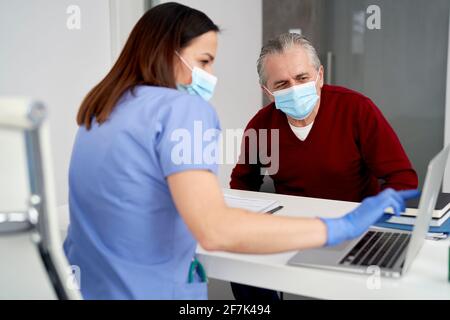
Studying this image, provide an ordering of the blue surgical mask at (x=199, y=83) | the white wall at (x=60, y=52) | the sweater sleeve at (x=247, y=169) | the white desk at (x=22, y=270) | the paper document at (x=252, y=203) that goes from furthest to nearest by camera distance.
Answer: the white wall at (x=60, y=52) → the sweater sleeve at (x=247, y=169) → the paper document at (x=252, y=203) → the blue surgical mask at (x=199, y=83) → the white desk at (x=22, y=270)

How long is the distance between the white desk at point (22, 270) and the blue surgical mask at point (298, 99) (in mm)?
1233

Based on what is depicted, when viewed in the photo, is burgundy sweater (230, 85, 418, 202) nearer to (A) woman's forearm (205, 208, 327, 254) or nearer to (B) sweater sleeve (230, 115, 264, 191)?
(B) sweater sleeve (230, 115, 264, 191)

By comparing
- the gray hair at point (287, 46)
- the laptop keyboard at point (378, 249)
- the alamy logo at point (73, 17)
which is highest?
the alamy logo at point (73, 17)

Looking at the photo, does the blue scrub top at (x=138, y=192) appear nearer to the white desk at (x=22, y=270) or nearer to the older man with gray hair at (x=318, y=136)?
the white desk at (x=22, y=270)

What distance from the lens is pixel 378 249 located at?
1.12m

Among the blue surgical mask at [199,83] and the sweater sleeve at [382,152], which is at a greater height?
the blue surgical mask at [199,83]

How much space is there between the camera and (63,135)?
96.0 inches

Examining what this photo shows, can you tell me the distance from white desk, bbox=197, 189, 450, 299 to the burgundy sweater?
68 cm

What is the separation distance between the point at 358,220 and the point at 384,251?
0.60 ft

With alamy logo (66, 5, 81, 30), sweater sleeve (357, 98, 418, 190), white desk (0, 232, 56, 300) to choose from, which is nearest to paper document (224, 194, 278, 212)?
sweater sleeve (357, 98, 418, 190)

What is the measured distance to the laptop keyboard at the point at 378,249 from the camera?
1050 mm

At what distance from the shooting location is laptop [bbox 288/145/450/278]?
980 mm

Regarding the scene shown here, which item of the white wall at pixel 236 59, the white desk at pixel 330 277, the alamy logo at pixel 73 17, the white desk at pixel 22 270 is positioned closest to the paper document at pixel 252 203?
the white desk at pixel 330 277

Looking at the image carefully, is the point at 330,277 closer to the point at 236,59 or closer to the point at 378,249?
the point at 378,249
